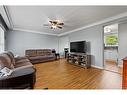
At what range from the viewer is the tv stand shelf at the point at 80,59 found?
498cm

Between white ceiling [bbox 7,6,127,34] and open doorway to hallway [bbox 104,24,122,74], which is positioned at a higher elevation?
white ceiling [bbox 7,6,127,34]

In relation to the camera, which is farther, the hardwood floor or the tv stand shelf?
the tv stand shelf

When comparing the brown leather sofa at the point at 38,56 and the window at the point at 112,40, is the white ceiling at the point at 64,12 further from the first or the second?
the window at the point at 112,40

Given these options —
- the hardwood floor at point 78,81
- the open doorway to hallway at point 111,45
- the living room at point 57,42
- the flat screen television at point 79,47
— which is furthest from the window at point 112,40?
the hardwood floor at point 78,81

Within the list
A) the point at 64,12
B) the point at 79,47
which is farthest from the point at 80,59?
the point at 64,12

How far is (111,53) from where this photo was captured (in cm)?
693

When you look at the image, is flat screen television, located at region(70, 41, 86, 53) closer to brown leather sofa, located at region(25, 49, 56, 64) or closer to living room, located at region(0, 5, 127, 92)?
living room, located at region(0, 5, 127, 92)

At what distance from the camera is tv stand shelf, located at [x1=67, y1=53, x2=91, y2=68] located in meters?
4.98

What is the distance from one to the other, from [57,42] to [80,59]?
414 cm

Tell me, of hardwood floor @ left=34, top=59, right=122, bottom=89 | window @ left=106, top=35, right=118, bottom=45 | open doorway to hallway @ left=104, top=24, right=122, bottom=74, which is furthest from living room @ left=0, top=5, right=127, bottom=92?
window @ left=106, top=35, right=118, bottom=45

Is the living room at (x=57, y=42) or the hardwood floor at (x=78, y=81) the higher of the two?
the living room at (x=57, y=42)

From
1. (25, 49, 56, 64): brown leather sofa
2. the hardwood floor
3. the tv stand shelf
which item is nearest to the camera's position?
the hardwood floor
